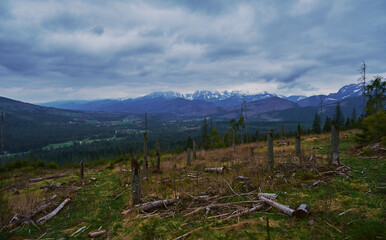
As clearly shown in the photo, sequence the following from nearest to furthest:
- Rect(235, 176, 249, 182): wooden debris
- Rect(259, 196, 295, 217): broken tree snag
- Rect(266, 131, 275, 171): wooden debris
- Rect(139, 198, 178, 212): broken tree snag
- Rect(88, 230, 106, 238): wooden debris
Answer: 1. Rect(259, 196, 295, 217): broken tree snag
2. Rect(88, 230, 106, 238): wooden debris
3. Rect(139, 198, 178, 212): broken tree snag
4. Rect(235, 176, 249, 182): wooden debris
5. Rect(266, 131, 275, 171): wooden debris

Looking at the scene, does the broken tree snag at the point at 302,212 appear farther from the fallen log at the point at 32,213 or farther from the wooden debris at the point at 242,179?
the fallen log at the point at 32,213

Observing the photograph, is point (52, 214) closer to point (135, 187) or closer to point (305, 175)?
point (135, 187)

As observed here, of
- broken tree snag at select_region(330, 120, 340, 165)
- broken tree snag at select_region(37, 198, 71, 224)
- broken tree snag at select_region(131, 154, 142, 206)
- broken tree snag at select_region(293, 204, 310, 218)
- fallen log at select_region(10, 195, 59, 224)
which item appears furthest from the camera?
broken tree snag at select_region(330, 120, 340, 165)

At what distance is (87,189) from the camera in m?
12.1

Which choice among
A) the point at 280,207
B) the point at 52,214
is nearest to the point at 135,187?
the point at 52,214

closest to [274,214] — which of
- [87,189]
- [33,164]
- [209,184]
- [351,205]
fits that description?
[351,205]

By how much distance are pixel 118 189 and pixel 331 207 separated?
1064cm

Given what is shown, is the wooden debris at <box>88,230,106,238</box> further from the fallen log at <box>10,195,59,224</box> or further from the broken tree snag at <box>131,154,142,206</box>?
the fallen log at <box>10,195,59,224</box>

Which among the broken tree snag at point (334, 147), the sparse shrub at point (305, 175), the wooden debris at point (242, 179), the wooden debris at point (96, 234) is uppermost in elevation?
the broken tree snag at point (334, 147)

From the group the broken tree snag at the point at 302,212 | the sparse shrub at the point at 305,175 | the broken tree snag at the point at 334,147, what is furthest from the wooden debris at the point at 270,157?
the broken tree snag at the point at 302,212

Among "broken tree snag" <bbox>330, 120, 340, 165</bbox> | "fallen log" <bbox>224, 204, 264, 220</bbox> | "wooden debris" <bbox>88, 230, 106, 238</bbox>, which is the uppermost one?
"broken tree snag" <bbox>330, 120, 340, 165</bbox>

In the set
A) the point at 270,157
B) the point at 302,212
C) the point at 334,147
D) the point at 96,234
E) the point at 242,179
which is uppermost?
the point at 334,147

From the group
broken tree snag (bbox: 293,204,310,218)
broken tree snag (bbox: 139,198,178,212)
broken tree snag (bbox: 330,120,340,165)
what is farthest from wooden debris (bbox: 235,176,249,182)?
broken tree snag (bbox: 330,120,340,165)

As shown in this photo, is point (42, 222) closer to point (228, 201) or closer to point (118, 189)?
point (118, 189)
